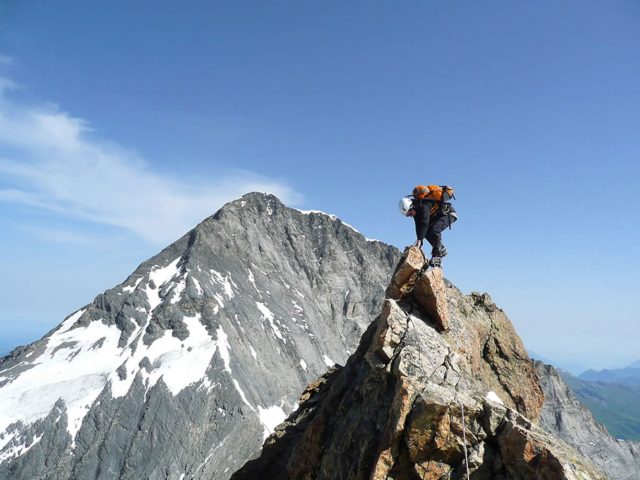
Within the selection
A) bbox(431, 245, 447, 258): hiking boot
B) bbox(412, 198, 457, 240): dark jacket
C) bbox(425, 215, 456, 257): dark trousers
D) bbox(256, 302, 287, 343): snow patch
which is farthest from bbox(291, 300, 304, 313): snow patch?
bbox(431, 245, 447, 258): hiking boot

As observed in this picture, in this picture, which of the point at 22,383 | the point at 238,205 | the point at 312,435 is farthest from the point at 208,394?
the point at 312,435

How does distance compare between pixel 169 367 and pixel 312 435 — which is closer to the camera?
pixel 312 435

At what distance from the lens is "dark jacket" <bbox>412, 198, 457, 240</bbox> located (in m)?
17.3

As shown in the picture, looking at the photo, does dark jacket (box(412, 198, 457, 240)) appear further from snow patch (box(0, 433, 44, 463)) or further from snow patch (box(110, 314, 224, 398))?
snow patch (box(0, 433, 44, 463))

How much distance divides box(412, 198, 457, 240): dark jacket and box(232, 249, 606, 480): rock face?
1.12 metres

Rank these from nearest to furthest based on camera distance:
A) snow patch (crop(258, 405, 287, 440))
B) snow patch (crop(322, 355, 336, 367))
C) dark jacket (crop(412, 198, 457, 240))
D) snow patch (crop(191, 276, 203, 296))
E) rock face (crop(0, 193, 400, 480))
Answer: dark jacket (crop(412, 198, 457, 240)), rock face (crop(0, 193, 400, 480)), snow patch (crop(258, 405, 287, 440)), snow patch (crop(191, 276, 203, 296)), snow patch (crop(322, 355, 336, 367))

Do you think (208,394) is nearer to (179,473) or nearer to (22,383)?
(179,473)

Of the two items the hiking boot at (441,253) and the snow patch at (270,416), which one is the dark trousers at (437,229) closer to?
the hiking boot at (441,253)

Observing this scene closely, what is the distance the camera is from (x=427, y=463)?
34.3 ft

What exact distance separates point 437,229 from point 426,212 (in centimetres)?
93

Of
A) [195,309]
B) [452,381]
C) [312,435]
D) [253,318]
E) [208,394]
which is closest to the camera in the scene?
[452,381]

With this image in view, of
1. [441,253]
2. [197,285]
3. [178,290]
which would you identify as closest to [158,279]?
[178,290]

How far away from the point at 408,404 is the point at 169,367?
306ft

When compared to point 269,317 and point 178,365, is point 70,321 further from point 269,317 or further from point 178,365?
point 269,317
